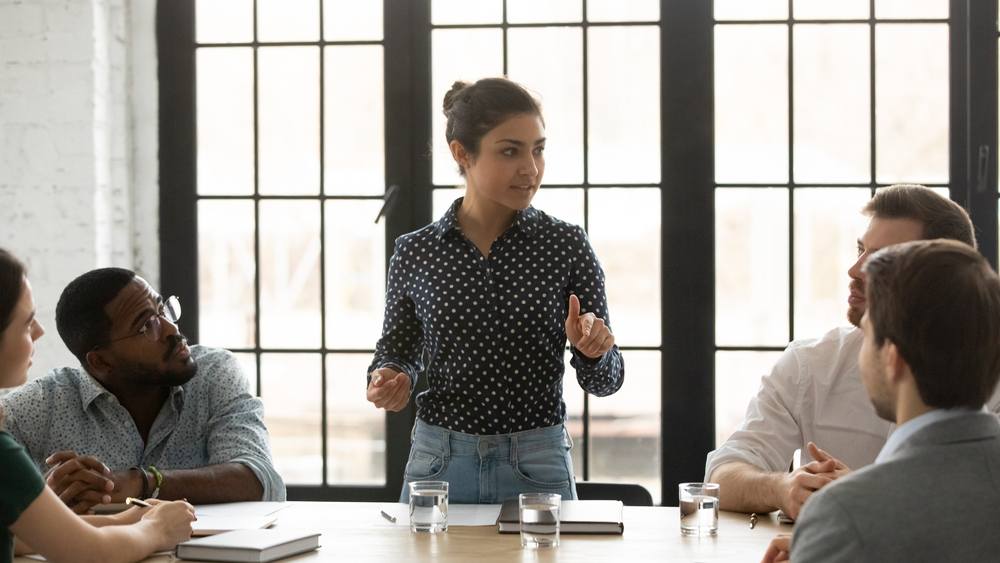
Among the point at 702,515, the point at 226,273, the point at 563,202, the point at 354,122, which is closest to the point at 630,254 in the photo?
the point at 563,202

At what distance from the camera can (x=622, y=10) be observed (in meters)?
3.02

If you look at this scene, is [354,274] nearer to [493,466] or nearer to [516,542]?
[493,466]

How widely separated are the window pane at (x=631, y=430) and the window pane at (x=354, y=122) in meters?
1.10

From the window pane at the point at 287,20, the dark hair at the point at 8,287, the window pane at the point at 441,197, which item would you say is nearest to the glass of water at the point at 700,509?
the dark hair at the point at 8,287

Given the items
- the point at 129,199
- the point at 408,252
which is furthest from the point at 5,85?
the point at 408,252

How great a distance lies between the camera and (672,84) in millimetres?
2975

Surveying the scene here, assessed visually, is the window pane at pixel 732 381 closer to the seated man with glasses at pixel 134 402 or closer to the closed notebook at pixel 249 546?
the seated man with glasses at pixel 134 402

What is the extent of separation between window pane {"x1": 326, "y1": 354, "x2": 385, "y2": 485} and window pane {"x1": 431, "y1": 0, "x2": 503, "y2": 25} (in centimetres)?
123

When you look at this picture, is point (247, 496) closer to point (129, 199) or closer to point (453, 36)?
point (129, 199)

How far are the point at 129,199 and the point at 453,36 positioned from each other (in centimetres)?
128

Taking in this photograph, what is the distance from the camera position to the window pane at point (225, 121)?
3145mm

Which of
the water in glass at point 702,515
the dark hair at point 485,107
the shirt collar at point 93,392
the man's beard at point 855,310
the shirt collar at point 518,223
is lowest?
the water in glass at point 702,515

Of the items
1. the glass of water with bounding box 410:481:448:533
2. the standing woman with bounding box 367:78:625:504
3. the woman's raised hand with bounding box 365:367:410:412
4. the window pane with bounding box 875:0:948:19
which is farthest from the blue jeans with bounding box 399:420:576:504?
the window pane with bounding box 875:0:948:19

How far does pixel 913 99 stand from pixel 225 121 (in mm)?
2400
